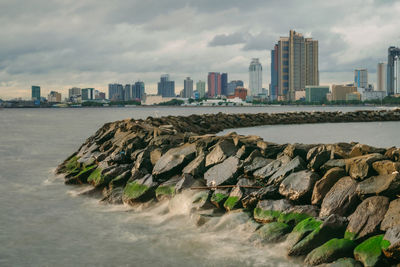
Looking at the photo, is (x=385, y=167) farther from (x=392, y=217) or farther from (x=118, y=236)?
(x=118, y=236)

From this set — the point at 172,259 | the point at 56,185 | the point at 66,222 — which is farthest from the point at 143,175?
the point at 172,259

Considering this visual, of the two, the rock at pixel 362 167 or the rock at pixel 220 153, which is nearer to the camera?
the rock at pixel 362 167

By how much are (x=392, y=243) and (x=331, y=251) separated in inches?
34.6

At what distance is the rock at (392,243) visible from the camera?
5.96 metres

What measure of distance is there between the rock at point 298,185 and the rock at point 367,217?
1285mm

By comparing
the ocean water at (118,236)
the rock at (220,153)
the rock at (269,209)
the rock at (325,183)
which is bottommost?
the ocean water at (118,236)

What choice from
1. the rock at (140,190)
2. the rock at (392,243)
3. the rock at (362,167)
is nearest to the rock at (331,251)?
the rock at (392,243)

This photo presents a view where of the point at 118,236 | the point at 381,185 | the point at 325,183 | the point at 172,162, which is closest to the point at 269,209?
the point at 325,183

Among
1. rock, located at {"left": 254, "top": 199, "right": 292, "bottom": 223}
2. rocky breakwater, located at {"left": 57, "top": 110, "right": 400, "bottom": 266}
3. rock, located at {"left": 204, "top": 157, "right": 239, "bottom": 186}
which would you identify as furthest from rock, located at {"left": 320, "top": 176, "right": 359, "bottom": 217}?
rock, located at {"left": 204, "top": 157, "right": 239, "bottom": 186}

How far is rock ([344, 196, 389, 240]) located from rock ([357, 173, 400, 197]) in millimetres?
184

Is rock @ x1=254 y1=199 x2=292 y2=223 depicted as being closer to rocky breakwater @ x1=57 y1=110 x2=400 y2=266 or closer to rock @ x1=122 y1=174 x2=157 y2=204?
rocky breakwater @ x1=57 y1=110 x2=400 y2=266

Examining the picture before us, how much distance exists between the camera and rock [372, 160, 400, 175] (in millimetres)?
7609

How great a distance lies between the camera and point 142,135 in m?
16.5

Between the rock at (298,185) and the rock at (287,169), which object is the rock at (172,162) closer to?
the rock at (287,169)
